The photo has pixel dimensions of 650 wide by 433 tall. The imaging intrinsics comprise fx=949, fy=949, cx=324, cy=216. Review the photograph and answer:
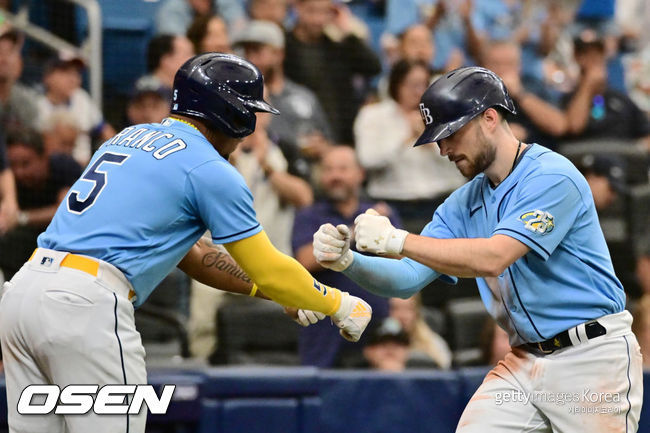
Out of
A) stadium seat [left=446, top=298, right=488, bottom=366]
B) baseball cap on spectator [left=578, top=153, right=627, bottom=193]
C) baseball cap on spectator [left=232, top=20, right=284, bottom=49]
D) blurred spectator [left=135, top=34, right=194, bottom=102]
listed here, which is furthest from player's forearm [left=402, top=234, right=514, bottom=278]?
baseball cap on spectator [left=578, top=153, right=627, bottom=193]

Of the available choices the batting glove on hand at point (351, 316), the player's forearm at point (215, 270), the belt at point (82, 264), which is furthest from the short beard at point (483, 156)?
the belt at point (82, 264)

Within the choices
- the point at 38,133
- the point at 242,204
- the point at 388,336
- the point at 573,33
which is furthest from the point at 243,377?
the point at 573,33

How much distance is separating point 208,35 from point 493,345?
3304mm

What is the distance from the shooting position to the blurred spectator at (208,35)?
7.59 metres

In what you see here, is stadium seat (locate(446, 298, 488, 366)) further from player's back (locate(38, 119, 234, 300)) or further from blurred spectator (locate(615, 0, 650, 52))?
player's back (locate(38, 119, 234, 300))

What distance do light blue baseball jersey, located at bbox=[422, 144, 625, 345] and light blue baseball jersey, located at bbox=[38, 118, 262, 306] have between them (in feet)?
3.31

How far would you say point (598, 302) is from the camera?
362 centimetres

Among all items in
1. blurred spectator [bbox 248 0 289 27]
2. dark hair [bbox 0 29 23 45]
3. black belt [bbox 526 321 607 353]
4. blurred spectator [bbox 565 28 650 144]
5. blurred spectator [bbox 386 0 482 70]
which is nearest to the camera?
black belt [bbox 526 321 607 353]

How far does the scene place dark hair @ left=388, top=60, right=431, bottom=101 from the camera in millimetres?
7828

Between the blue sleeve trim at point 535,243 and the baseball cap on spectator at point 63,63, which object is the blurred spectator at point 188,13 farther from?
the blue sleeve trim at point 535,243

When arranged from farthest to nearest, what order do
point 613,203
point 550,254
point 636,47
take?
point 636,47 < point 613,203 < point 550,254

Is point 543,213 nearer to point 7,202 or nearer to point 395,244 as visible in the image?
point 395,244

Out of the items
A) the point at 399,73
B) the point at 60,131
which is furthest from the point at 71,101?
the point at 399,73

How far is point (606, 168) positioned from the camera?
25.8 feet
